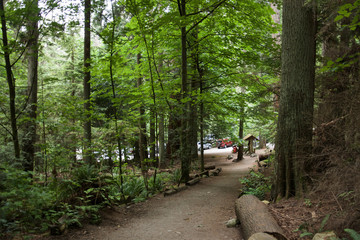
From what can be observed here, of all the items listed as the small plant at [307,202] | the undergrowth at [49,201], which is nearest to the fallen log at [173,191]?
the undergrowth at [49,201]

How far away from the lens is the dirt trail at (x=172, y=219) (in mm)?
4598

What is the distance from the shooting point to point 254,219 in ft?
13.6

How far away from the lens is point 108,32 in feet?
20.6

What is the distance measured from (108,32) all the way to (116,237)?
5.08 metres

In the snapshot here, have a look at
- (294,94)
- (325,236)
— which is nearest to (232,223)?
(325,236)

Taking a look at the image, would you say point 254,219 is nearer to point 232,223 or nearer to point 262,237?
point 262,237

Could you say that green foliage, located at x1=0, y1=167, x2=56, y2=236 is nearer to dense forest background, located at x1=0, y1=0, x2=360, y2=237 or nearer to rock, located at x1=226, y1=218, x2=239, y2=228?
dense forest background, located at x1=0, y1=0, x2=360, y2=237

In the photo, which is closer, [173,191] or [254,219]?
[254,219]

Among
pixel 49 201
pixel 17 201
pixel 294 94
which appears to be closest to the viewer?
pixel 17 201

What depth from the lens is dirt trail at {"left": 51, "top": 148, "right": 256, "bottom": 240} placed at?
4.60 m

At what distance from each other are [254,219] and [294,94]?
3076mm

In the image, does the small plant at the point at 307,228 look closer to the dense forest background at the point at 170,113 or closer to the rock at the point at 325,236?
the rock at the point at 325,236

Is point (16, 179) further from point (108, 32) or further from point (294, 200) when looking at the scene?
point (294, 200)

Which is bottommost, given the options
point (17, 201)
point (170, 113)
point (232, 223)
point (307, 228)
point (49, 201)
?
point (232, 223)
